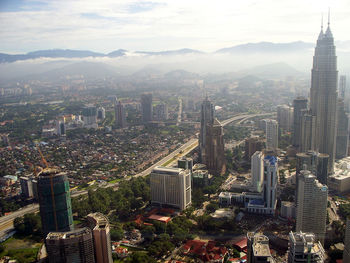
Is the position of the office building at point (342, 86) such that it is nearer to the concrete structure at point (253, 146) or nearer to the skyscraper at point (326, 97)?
the skyscraper at point (326, 97)

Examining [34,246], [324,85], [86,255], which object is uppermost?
[324,85]

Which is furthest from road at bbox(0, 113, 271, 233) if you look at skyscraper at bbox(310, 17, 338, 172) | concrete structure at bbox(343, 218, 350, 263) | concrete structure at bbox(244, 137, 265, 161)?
concrete structure at bbox(343, 218, 350, 263)

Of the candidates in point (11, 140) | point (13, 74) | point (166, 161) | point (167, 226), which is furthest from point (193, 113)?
point (13, 74)

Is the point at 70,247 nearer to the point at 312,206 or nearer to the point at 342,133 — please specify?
the point at 312,206

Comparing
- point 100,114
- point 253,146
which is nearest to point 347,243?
point 253,146

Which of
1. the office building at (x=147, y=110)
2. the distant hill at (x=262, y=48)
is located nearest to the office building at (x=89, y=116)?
the office building at (x=147, y=110)

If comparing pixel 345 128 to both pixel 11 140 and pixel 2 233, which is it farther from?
pixel 11 140
